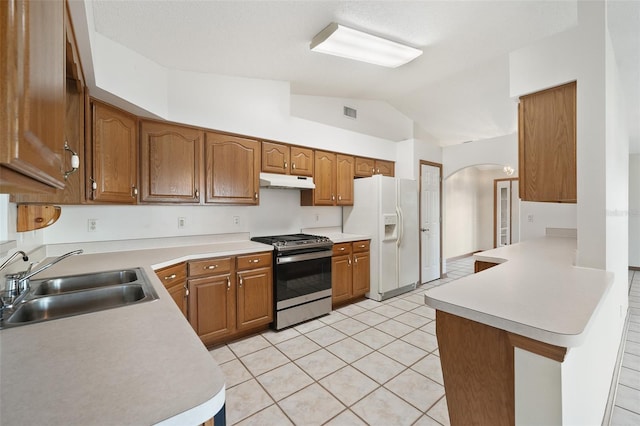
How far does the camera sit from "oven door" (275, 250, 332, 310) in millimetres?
2939

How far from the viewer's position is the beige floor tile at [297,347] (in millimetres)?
2513

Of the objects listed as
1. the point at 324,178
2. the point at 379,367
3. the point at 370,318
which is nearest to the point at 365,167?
the point at 324,178

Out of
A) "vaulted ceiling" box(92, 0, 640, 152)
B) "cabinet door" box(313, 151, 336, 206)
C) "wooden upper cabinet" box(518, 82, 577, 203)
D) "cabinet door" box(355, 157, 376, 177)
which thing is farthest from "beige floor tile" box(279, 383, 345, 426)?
"cabinet door" box(355, 157, 376, 177)

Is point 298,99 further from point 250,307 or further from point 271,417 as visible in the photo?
point 271,417

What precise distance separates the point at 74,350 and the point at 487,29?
3.66 m

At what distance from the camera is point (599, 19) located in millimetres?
1706

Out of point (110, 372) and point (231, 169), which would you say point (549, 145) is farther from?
point (231, 169)

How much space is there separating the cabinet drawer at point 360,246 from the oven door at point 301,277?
55 centimetres

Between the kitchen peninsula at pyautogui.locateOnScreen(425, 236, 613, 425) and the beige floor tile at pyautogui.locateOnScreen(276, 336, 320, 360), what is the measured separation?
58.8 inches

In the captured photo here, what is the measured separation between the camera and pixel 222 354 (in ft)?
8.26

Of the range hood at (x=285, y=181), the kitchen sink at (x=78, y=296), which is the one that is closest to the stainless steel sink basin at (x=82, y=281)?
the kitchen sink at (x=78, y=296)

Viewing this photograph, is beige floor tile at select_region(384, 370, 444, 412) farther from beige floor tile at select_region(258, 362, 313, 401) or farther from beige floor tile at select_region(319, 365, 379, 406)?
beige floor tile at select_region(258, 362, 313, 401)

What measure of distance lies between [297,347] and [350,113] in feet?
11.0

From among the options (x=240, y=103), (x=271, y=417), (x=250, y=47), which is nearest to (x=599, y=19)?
(x=250, y=47)
